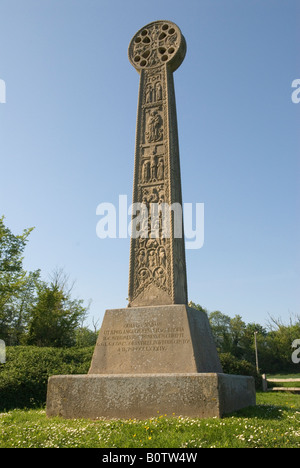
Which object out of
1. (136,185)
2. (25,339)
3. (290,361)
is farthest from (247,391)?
(290,361)

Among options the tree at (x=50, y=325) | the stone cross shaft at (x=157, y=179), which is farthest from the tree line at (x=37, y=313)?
the stone cross shaft at (x=157, y=179)

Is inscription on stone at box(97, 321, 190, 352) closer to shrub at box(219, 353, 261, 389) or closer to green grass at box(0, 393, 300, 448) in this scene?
green grass at box(0, 393, 300, 448)

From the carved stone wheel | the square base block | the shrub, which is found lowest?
the shrub

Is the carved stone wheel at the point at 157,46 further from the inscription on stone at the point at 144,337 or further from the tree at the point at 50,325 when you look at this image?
the tree at the point at 50,325

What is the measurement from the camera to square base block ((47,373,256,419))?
5707 millimetres

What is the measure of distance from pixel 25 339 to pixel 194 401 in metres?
20.2

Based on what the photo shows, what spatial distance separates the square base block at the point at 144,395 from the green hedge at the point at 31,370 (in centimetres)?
473

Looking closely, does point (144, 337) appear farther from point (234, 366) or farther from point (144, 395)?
point (234, 366)

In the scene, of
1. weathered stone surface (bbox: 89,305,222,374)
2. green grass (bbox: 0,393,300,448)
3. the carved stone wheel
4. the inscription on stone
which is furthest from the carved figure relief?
green grass (bbox: 0,393,300,448)

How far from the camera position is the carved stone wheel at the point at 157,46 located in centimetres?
972

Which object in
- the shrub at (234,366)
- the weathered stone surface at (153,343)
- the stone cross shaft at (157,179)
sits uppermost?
the stone cross shaft at (157,179)

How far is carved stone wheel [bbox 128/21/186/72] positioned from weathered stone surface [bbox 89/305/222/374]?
6240 millimetres

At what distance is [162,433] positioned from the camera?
487cm
